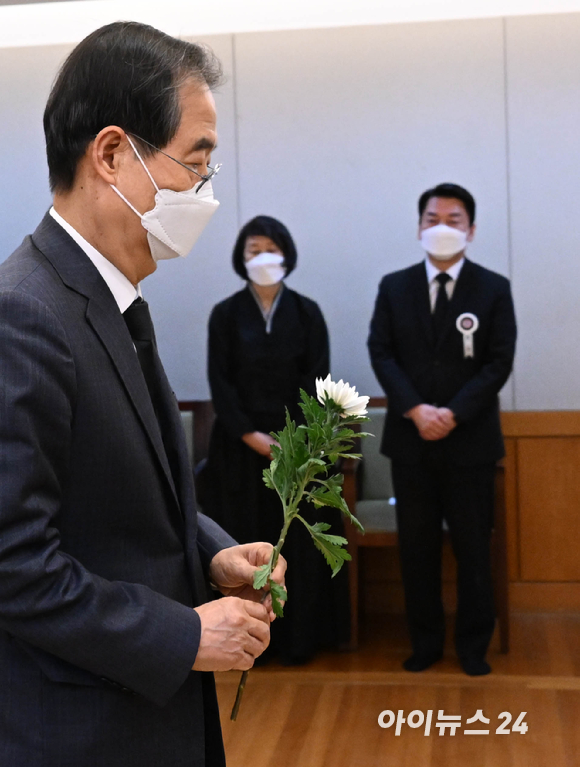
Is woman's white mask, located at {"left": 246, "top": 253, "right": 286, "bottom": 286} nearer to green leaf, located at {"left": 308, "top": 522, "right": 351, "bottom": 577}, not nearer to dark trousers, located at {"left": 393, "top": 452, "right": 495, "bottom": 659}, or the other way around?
dark trousers, located at {"left": 393, "top": 452, "right": 495, "bottom": 659}

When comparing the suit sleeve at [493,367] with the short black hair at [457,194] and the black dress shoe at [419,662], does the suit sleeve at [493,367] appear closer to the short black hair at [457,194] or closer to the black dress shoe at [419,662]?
→ the short black hair at [457,194]

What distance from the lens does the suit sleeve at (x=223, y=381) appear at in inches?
157

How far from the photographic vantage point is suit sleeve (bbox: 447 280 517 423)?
3.75 meters

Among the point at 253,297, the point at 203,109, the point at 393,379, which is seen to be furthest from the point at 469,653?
the point at 203,109

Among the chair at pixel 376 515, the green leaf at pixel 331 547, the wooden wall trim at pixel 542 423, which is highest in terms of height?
the green leaf at pixel 331 547

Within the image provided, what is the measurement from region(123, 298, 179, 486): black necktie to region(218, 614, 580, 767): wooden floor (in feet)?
6.59

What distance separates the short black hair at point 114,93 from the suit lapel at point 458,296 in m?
2.71

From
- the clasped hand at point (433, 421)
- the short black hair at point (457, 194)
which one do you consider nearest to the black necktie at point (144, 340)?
the clasped hand at point (433, 421)

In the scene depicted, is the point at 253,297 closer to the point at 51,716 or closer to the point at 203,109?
the point at 203,109

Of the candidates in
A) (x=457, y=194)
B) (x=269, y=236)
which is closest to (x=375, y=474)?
(x=269, y=236)

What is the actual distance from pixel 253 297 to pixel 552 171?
5.57 ft

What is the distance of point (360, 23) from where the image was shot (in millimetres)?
4637

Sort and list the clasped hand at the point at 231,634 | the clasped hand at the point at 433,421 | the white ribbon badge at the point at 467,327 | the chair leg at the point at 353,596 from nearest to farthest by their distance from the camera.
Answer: the clasped hand at the point at 231,634 < the clasped hand at the point at 433,421 < the white ribbon badge at the point at 467,327 < the chair leg at the point at 353,596

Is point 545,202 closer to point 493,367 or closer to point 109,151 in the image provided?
point 493,367
